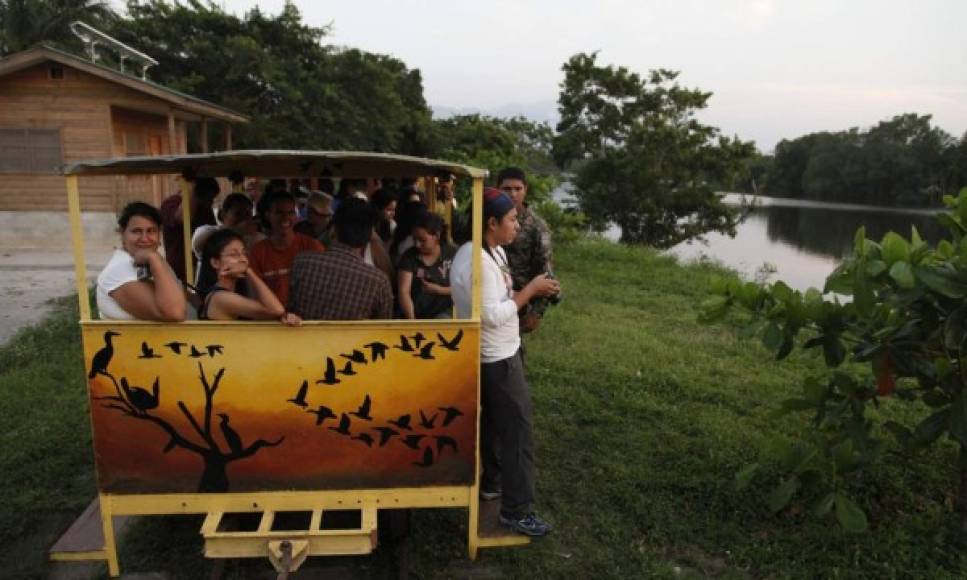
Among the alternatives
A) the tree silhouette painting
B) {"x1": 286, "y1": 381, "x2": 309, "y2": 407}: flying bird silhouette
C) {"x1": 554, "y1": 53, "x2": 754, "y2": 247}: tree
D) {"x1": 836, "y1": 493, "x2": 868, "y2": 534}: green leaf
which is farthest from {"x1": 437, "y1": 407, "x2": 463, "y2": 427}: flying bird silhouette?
{"x1": 554, "y1": 53, "x2": 754, "y2": 247}: tree

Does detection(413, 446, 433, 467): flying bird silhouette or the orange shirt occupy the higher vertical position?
the orange shirt

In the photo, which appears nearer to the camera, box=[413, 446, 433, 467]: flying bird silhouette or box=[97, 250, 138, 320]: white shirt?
box=[97, 250, 138, 320]: white shirt

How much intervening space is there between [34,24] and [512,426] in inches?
1089

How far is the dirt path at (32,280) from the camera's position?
314 inches

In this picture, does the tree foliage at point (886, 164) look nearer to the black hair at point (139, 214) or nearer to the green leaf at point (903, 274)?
the green leaf at point (903, 274)

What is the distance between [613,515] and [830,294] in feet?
5.40

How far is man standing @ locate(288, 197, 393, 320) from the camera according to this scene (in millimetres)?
3025

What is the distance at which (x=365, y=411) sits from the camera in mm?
3027

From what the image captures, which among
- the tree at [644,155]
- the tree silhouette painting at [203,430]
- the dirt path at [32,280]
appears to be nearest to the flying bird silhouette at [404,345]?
the tree silhouette painting at [203,430]

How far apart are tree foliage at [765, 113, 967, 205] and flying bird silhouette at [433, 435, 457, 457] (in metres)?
47.4

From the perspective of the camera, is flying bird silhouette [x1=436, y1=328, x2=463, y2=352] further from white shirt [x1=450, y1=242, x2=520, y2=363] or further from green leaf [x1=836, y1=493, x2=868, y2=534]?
green leaf [x1=836, y1=493, x2=868, y2=534]

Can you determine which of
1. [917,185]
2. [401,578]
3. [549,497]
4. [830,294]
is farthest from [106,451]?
[917,185]

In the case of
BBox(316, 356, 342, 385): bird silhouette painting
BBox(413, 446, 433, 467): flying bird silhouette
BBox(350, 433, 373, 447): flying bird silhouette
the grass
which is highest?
BBox(316, 356, 342, 385): bird silhouette painting

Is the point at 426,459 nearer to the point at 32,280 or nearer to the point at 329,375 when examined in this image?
the point at 329,375
